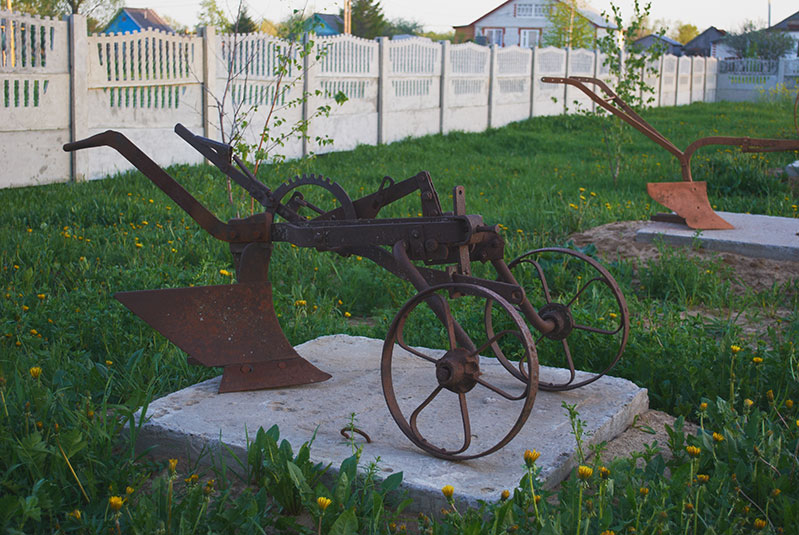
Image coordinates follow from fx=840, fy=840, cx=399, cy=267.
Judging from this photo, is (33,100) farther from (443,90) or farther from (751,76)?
(751,76)

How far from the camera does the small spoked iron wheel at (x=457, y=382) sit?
2.35 metres

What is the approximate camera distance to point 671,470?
A: 8.07 ft

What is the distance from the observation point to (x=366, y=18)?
198 ft

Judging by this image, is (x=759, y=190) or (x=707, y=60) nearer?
(x=759, y=190)

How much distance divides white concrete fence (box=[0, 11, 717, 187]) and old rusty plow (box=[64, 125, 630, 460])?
2.72 meters

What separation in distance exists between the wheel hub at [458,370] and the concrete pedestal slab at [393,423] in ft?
0.79

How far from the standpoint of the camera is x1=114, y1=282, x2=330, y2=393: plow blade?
9.78ft

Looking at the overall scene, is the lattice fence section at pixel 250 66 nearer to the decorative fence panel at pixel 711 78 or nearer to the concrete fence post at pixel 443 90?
the concrete fence post at pixel 443 90

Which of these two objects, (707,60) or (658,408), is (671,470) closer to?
(658,408)

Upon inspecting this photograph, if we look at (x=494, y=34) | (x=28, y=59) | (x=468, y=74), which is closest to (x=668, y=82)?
(x=468, y=74)

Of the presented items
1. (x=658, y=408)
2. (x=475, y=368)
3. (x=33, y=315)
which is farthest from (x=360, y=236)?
(x=33, y=315)

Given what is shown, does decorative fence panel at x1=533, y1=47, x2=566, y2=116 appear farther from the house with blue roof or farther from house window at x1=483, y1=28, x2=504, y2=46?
house window at x1=483, y1=28, x2=504, y2=46

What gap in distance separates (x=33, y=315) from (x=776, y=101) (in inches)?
969

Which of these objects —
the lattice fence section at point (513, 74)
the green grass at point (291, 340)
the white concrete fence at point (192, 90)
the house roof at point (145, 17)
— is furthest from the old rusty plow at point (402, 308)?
the house roof at point (145, 17)
